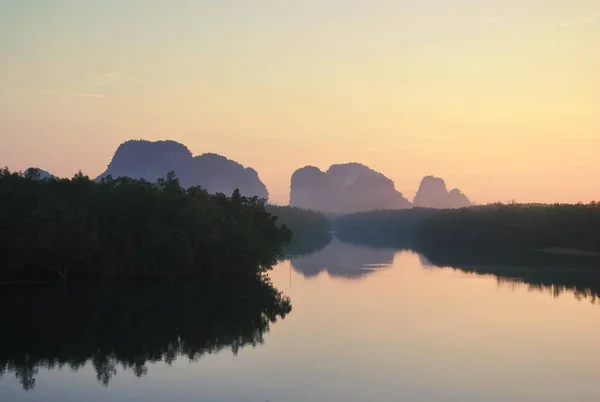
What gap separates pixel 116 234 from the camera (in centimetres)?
3897

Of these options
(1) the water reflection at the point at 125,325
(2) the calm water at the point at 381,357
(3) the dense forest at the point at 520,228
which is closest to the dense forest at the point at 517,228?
(3) the dense forest at the point at 520,228

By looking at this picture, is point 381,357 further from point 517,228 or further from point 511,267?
point 517,228

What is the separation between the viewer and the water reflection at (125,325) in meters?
20.1

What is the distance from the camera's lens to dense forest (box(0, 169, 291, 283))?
3600 centimetres

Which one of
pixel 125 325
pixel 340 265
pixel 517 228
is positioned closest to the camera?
pixel 125 325

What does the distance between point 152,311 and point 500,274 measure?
2546cm

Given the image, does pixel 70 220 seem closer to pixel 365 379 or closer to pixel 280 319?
pixel 280 319

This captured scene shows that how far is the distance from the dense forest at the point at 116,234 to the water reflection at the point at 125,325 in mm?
2601

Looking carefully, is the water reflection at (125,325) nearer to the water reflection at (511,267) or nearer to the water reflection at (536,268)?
the water reflection at (511,267)

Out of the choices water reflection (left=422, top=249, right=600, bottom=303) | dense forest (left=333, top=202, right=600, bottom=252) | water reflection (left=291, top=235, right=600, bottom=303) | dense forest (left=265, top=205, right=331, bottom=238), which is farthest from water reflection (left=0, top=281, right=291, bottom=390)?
dense forest (left=265, top=205, right=331, bottom=238)

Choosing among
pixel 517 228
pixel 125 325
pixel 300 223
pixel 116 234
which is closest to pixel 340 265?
pixel 116 234

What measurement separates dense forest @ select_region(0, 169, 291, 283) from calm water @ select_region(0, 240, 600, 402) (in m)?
7.86

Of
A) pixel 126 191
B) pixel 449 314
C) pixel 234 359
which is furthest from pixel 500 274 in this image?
pixel 234 359

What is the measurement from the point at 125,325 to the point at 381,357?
411 inches
